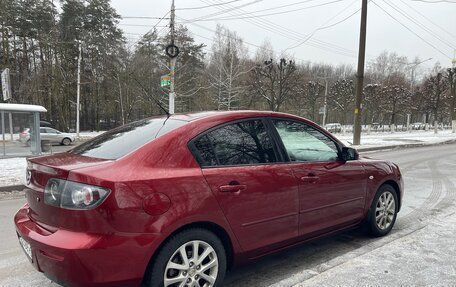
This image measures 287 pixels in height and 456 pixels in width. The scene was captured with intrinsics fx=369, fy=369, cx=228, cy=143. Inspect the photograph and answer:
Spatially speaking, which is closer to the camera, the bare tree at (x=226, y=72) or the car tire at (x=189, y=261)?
the car tire at (x=189, y=261)

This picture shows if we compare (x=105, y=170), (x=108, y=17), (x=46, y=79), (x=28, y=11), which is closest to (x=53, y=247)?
(x=105, y=170)

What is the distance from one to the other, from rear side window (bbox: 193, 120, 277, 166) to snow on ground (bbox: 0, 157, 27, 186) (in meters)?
6.73

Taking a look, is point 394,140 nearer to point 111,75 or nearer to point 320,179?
point 320,179

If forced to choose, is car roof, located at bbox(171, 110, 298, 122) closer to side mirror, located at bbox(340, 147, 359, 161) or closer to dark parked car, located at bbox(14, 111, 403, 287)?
dark parked car, located at bbox(14, 111, 403, 287)

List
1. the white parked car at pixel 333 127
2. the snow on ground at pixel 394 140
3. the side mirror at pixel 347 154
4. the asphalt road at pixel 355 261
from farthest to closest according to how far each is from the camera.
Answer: the white parked car at pixel 333 127, the snow on ground at pixel 394 140, the side mirror at pixel 347 154, the asphalt road at pixel 355 261

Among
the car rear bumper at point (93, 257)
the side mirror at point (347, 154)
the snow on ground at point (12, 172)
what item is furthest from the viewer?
the snow on ground at point (12, 172)

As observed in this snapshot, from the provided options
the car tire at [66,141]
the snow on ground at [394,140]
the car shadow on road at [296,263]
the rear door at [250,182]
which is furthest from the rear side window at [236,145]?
the car tire at [66,141]

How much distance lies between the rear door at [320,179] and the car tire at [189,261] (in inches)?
39.9

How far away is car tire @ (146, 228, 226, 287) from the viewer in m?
2.63

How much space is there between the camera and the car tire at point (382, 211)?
4.46m

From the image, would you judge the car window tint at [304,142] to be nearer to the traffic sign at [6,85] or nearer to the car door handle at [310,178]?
the car door handle at [310,178]

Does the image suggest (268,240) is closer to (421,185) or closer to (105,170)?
(105,170)

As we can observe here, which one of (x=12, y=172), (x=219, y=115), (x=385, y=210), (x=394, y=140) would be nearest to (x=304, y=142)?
(x=219, y=115)

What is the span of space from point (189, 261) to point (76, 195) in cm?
95
